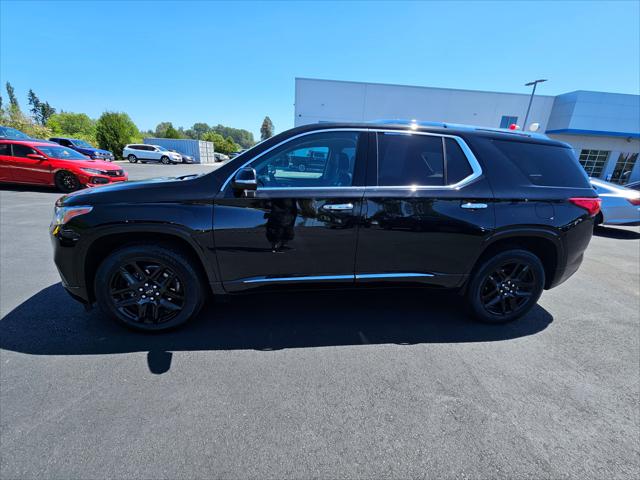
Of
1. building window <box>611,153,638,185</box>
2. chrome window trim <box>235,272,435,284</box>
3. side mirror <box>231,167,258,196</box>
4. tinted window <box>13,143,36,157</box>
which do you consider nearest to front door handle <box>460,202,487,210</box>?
chrome window trim <box>235,272,435,284</box>

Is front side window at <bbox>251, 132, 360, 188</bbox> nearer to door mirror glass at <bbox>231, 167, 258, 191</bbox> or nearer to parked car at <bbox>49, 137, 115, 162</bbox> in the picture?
door mirror glass at <bbox>231, 167, 258, 191</bbox>

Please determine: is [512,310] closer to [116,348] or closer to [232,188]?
[232,188]

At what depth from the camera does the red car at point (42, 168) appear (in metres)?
9.68

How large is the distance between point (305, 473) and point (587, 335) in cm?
312

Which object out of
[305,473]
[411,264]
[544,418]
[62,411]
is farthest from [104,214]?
[544,418]

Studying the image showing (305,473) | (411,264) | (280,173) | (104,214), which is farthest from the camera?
(411,264)

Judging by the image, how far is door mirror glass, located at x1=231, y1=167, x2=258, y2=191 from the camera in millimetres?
2371

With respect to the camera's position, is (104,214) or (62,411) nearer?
(62,411)

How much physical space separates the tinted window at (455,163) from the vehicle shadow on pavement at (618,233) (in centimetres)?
740

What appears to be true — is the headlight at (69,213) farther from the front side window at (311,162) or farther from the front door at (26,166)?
the front door at (26,166)

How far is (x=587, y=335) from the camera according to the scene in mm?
3020

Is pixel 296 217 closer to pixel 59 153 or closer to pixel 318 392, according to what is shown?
pixel 318 392

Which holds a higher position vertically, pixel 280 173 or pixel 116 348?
pixel 280 173

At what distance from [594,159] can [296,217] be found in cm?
3661
